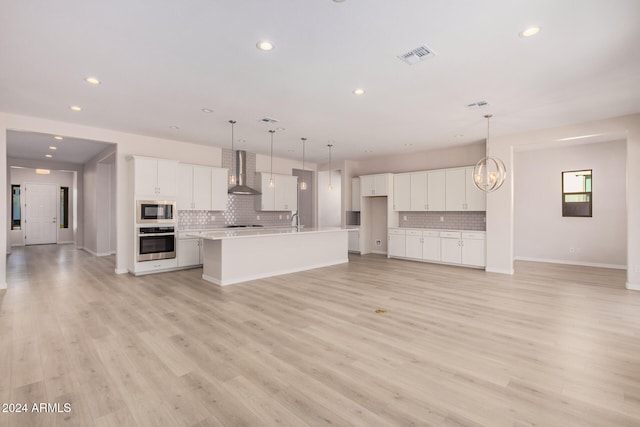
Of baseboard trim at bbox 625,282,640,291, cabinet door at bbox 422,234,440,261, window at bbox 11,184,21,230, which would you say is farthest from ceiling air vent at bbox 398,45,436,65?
window at bbox 11,184,21,230

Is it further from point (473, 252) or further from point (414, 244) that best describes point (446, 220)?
point (473, 252)

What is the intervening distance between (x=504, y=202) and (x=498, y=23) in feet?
15.0

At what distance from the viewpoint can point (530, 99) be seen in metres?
4.25

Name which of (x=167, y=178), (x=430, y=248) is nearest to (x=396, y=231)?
(x=430, y=248)

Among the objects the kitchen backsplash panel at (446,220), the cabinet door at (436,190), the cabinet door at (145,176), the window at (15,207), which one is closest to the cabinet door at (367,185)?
the kitchen backsplash panel at (446,220)

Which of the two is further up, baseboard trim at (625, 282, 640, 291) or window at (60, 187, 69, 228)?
window at (60, 187, 69, 228)

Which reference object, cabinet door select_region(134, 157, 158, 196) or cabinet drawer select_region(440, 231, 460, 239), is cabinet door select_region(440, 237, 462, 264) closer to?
cabinet drawer select_region(440, 231, 460, 239)

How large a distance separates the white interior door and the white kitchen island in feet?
27.8

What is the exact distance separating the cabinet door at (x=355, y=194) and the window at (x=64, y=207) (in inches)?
415

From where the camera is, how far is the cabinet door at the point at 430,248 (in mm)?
7324

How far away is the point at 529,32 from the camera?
2.67 m

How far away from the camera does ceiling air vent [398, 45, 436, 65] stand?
297 cm

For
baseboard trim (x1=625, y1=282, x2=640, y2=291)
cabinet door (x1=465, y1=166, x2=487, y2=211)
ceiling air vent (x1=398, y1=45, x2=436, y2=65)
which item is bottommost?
baseboard trim (x1=625, y1=282, x2=640, y2=291)

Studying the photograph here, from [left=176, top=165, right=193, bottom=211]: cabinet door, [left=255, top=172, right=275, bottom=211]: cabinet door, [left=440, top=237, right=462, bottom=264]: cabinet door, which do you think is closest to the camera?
[left=176, top=165, right=193, bottom=211]: cabinet door
